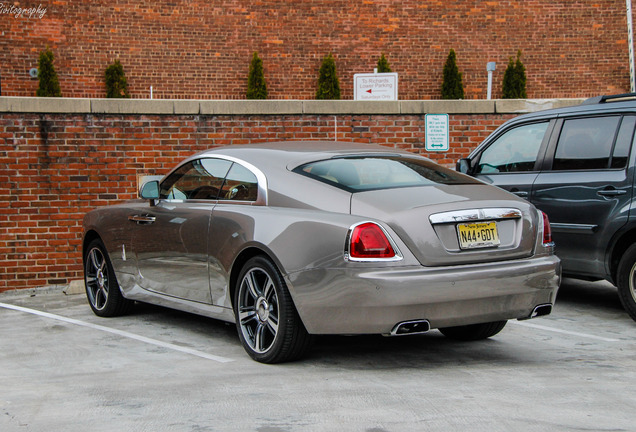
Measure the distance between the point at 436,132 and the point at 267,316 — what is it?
636cm

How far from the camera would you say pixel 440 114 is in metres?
10.9

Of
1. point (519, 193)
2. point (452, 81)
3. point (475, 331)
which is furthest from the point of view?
point (452, 81)

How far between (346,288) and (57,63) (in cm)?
1810

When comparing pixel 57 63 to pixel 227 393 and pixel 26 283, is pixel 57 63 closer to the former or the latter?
pixel 26 283

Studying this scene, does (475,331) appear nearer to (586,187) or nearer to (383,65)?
(586,187)

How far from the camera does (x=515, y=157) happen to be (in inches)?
306

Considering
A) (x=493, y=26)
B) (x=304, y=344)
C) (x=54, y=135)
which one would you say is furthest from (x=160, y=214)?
(x=493, y=26)

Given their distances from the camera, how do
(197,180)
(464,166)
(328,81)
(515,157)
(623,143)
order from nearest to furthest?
(197,180), (623,143), (515,157), (464,166), (328,81)

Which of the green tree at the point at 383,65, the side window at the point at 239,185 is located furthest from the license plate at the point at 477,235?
the green tree at the point at 383,65

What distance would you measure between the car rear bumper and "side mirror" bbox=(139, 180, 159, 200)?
2.04 metres

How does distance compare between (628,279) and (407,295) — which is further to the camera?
(628,279)

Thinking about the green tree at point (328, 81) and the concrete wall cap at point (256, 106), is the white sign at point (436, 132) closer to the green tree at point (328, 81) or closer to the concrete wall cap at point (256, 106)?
the concrete wall cap at point (256, 106)

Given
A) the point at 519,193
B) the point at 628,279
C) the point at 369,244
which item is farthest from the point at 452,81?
the point at 369,244

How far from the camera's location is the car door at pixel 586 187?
6660mm
